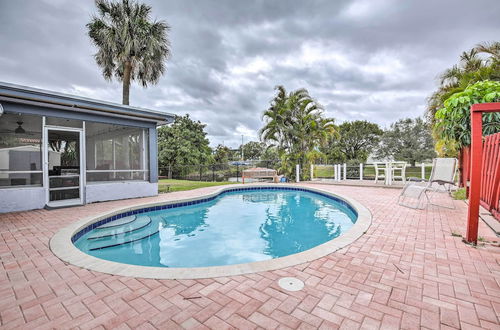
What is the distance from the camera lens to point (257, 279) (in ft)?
7.01

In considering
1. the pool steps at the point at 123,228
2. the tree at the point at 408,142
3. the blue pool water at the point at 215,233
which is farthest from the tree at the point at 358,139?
the pool steps at the point at 123,228

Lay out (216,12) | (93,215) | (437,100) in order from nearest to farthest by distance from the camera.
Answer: (93,215) → (216,12) → (437,100)

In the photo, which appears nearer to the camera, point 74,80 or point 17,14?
point 17,14

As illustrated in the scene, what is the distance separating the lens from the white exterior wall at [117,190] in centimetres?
635

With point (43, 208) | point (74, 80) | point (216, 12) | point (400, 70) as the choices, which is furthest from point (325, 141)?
point (74, 80)

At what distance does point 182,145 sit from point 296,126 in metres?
10.7

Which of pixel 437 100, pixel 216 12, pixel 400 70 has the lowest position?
pixel 437 100

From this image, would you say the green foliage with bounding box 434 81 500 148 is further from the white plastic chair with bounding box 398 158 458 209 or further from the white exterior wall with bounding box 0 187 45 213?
the white exterior wall with bounding box 0 187 45 213

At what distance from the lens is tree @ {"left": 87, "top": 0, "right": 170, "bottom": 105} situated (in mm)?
9828

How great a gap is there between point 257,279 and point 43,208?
6.44 meters

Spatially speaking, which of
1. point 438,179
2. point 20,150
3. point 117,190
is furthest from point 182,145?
point 438,179

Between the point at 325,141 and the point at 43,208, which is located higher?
the point at 325,141

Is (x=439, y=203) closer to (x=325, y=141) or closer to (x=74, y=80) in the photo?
(x=325, y=141)

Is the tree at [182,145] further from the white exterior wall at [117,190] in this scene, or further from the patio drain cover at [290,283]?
the patio drain cover at [290,283]
